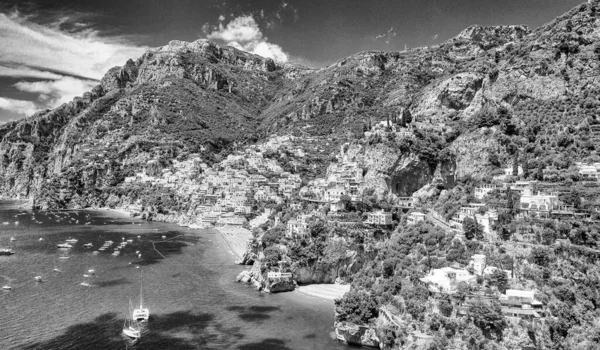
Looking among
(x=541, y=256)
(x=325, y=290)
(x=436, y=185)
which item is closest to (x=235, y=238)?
(x=325, y=290)

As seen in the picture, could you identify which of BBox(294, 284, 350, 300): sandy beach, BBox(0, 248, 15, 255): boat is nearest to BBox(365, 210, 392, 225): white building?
BBox(294, 284, 350, 300): sandy beach

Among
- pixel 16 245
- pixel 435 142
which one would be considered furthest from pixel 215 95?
pixel 435 142

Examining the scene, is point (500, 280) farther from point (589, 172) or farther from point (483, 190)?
point (589, 172)

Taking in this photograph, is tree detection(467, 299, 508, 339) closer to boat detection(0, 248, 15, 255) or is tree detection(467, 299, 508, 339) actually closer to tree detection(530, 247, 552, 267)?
tree detection(530, 247, 552, 267)

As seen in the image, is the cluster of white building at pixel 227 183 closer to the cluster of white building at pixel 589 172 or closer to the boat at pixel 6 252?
the boat at pixel 6 252

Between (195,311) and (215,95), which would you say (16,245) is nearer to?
(195,311)

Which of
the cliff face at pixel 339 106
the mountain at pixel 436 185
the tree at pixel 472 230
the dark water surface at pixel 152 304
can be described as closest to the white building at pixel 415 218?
the mountain at pixel 436 185
